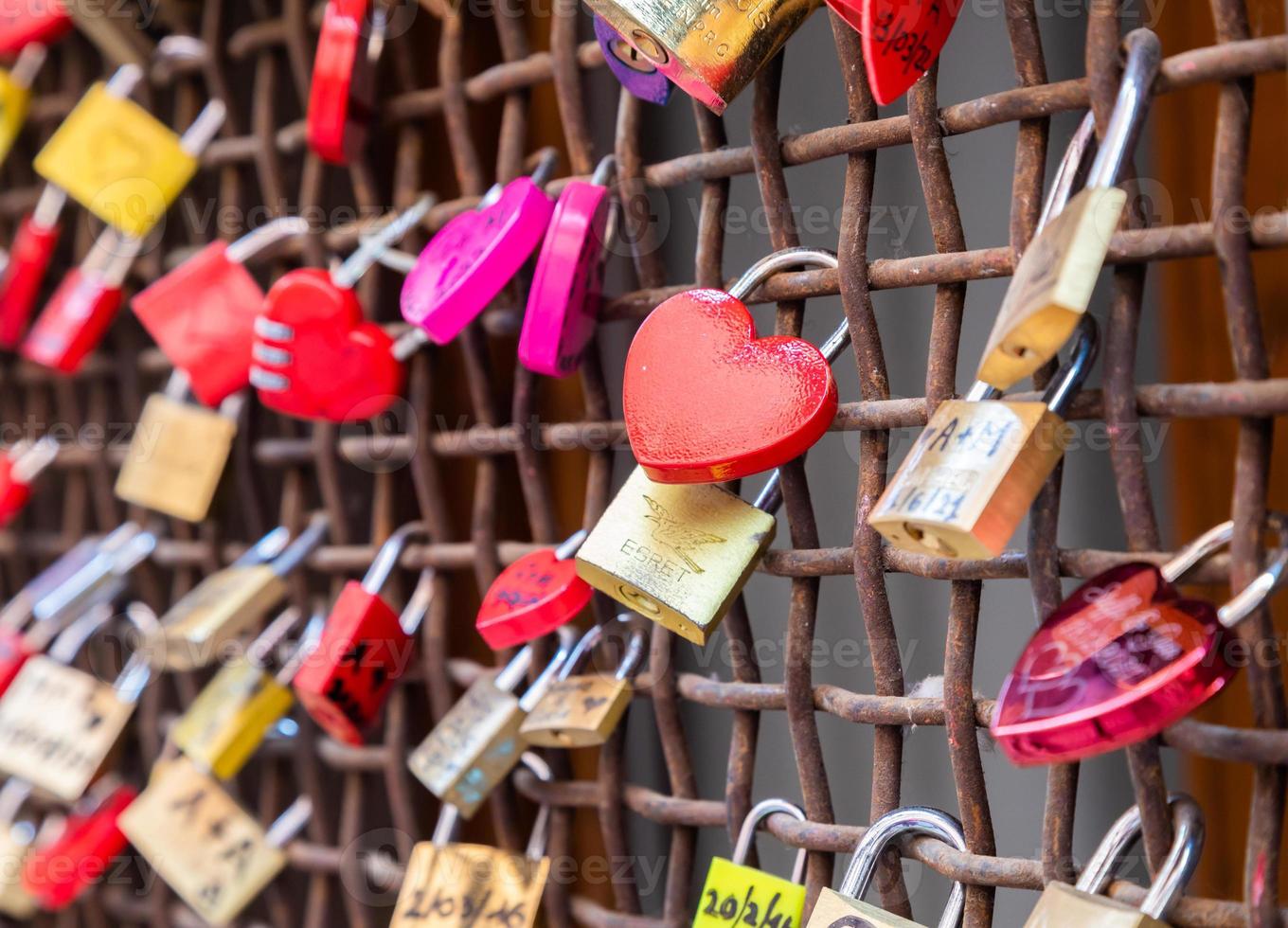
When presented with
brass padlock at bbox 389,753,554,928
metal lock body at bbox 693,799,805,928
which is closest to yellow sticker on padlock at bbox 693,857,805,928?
metal lock body at bbox 693,799,805,928

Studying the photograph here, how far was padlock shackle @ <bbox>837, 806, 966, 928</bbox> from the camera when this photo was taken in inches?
20.0

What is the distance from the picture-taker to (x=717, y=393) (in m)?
0.50

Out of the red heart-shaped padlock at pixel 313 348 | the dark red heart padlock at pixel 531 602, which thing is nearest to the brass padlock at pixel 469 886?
the dark red heart padlock at pixel 531 602

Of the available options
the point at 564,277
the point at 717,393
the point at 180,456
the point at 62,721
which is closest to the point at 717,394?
the point at 717,393

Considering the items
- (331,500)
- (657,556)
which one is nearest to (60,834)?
(331,500)

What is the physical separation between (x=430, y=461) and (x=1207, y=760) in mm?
463

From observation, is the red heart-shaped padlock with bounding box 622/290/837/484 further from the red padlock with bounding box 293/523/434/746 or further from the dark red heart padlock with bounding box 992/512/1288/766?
the red padlock with bounding box 293/523/434/746

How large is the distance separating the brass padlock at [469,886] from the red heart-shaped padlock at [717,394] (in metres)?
0.27

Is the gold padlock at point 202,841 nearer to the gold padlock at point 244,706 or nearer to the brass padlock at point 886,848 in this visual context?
the gold padlock at point 244,706

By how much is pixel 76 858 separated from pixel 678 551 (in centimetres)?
57

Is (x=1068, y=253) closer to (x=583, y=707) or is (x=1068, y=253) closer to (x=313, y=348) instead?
(x=583, y=707)

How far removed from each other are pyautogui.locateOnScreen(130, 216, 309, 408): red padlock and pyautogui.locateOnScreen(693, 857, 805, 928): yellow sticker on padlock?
43 centimetres

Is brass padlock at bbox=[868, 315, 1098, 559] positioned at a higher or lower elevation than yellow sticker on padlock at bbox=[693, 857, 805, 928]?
higher

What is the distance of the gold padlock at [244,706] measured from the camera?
2.44ft
